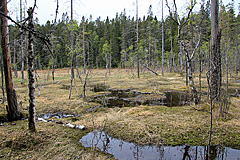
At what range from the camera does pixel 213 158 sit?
3.54 m

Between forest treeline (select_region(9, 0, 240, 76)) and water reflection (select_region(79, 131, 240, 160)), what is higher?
forest treeline (select_region(9, 0, 240, 76))

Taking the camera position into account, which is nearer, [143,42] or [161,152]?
[161,152]

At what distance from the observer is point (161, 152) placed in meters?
3.89

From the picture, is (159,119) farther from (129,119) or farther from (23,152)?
(23,152)

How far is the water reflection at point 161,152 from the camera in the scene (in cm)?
365

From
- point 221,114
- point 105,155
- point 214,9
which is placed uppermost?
point 214,9

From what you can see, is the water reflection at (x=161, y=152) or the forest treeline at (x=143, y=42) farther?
the forest treeline at (x=143, y=42)

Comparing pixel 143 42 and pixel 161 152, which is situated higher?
pixel 143 42

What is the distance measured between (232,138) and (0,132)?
6819 mm

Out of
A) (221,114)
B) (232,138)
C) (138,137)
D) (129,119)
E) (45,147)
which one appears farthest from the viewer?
(129,119)

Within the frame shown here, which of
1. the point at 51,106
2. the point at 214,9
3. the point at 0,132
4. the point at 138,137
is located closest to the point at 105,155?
the point at 138,137

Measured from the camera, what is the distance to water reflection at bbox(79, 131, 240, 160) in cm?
365

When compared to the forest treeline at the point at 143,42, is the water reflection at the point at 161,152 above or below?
below

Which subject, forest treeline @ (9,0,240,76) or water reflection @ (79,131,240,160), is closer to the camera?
water reflection @ (79,131,240,160)
